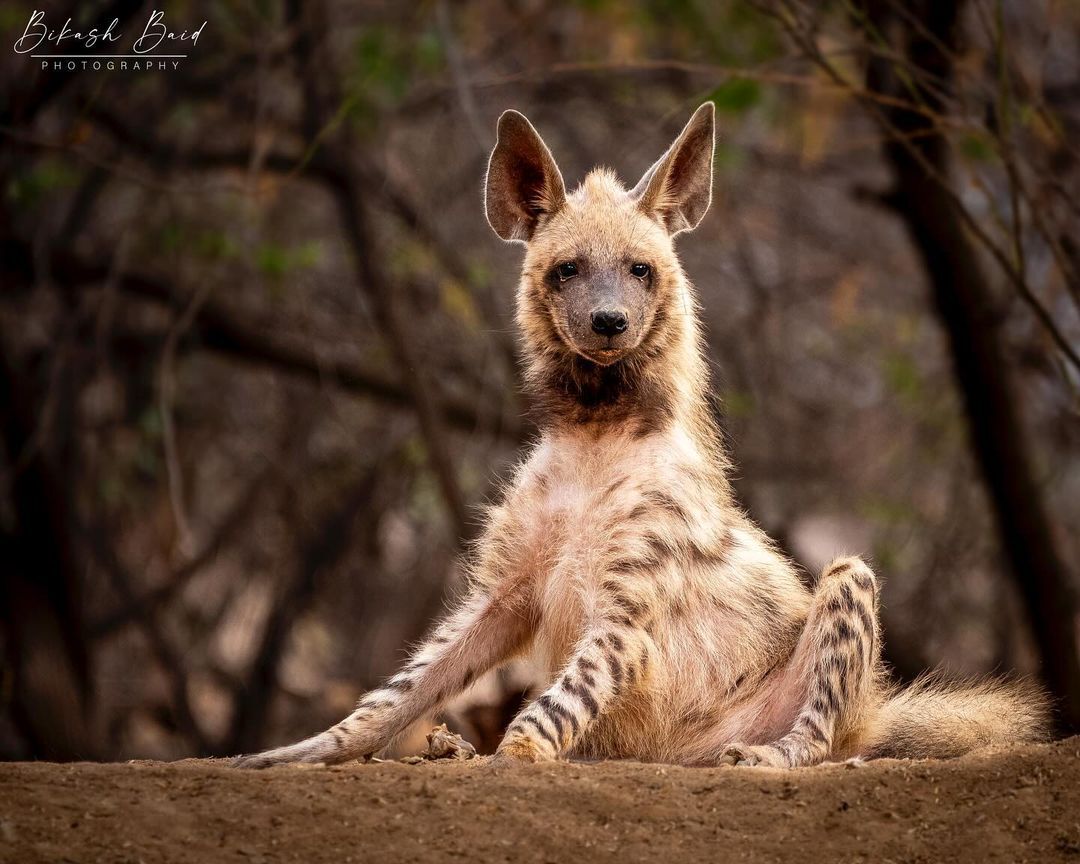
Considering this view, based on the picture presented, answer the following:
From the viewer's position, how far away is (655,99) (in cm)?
1417

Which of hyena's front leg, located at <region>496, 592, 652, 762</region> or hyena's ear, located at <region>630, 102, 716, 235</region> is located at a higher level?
hyena's ear, located at <region>630, 102, 716, 235</region>

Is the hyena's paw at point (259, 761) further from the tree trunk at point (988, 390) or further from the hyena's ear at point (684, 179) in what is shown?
the tree trunk at point (988, 390)

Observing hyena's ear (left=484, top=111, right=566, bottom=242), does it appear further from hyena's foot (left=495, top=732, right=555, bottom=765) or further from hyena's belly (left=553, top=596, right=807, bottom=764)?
hyena's foot (left=495, top=732, right=555, bottom=765)

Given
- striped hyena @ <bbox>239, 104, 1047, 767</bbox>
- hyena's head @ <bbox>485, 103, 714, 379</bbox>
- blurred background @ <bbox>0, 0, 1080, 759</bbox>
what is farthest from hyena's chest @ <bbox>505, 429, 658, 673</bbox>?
blurred background @ <bbox>0, 0, 1080, 759</bbox>

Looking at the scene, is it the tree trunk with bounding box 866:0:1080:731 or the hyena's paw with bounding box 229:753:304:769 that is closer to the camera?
the hyena's paw with bounding box 229:753:304:769

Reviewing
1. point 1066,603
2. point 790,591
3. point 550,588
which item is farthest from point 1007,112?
point 1066,603

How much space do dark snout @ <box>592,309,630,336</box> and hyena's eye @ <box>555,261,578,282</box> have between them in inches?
14.0

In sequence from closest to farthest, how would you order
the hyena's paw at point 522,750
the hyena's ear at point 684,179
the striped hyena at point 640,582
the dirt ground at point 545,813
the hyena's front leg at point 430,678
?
1. the dirt ground at point 545,813
2. the hyena's paw at point 522,750
3. the hyena's front leg at point 430,678
4. the striped hyena at point 640,582
5. the hyena's ear at point 684,179

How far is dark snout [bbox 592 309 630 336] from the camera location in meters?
6.16

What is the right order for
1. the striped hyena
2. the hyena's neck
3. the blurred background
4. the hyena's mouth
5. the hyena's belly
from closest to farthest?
the striped hyena < the hyena's belly < the hyena's mouth < the hyena's neck < the blurred background

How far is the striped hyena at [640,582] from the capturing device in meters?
5.99

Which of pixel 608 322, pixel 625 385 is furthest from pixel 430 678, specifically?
pixel 608 322

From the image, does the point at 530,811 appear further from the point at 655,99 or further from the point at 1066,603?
the point at 655,99

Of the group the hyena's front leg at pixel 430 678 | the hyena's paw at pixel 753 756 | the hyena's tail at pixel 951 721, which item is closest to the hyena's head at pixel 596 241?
the hyena's front leg at pixel 430 678
